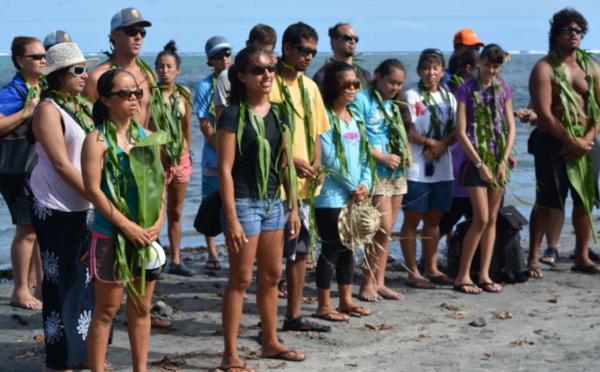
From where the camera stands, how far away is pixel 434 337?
22.3 ft

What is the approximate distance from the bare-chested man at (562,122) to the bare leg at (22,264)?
4.82m

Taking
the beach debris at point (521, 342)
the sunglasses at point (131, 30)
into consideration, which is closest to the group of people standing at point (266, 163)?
the sunglasses at point (131, 30)

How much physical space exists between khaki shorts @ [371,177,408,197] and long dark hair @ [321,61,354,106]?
93cm

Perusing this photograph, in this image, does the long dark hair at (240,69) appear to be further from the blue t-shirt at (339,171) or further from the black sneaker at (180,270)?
the black sneaker at (180,270)

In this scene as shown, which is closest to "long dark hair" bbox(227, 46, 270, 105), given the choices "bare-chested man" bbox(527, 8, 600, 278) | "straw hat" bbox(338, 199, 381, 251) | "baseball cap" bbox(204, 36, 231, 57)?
"straw hat" bbox(338, 199, 381, 251)

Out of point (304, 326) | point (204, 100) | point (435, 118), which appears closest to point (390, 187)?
point (435, 118)

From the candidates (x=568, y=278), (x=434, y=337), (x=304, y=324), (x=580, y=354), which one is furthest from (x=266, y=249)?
(x=568, y=278)

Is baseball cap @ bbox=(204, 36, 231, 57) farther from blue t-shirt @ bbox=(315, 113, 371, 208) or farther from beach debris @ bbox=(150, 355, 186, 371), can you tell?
beach debris @ bbox=(150, 355, 186, 371)

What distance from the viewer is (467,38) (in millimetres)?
9891

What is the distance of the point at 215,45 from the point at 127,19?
2588 millimetres

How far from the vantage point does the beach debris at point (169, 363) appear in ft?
19.7

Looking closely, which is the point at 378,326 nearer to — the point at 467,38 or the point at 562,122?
the point at 562,122

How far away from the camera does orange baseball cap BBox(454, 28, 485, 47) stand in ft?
32.2

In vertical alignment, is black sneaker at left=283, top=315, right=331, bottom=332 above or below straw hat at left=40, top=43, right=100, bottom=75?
below
